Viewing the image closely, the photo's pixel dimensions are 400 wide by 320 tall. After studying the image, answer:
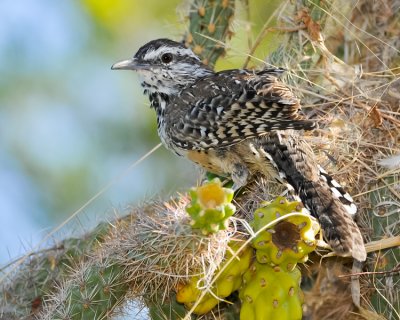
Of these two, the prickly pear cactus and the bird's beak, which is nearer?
the bird's beak

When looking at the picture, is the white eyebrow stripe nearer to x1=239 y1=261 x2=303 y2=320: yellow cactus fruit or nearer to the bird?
the bird

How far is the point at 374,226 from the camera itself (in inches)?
130

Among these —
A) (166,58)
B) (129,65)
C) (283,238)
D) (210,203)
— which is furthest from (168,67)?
(210,203)

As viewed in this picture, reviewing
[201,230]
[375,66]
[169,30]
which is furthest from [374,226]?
[169,30]

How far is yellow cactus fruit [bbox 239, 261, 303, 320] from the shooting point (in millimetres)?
2877

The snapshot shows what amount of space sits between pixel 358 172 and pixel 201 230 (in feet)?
3.04

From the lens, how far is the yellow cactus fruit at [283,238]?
2.90 m

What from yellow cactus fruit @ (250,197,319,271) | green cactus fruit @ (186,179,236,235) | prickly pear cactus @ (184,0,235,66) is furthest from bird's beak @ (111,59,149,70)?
→ green cactus fruit @ (186,179,236,235)

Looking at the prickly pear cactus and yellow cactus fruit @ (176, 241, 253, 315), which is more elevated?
the prickly pear cactus

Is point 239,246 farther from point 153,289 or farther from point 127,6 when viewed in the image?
point 127,6

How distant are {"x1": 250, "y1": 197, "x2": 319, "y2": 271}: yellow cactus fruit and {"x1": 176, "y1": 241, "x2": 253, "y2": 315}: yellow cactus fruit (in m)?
0.05

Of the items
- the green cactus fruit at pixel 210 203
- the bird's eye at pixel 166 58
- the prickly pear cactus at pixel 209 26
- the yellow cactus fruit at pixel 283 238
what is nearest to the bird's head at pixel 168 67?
the bird's eye at pixel 166 58

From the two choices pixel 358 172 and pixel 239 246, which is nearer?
pixel 239 246

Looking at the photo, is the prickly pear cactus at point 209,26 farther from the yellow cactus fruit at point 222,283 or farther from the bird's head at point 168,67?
the yellow cactus fruit at point 222,283
